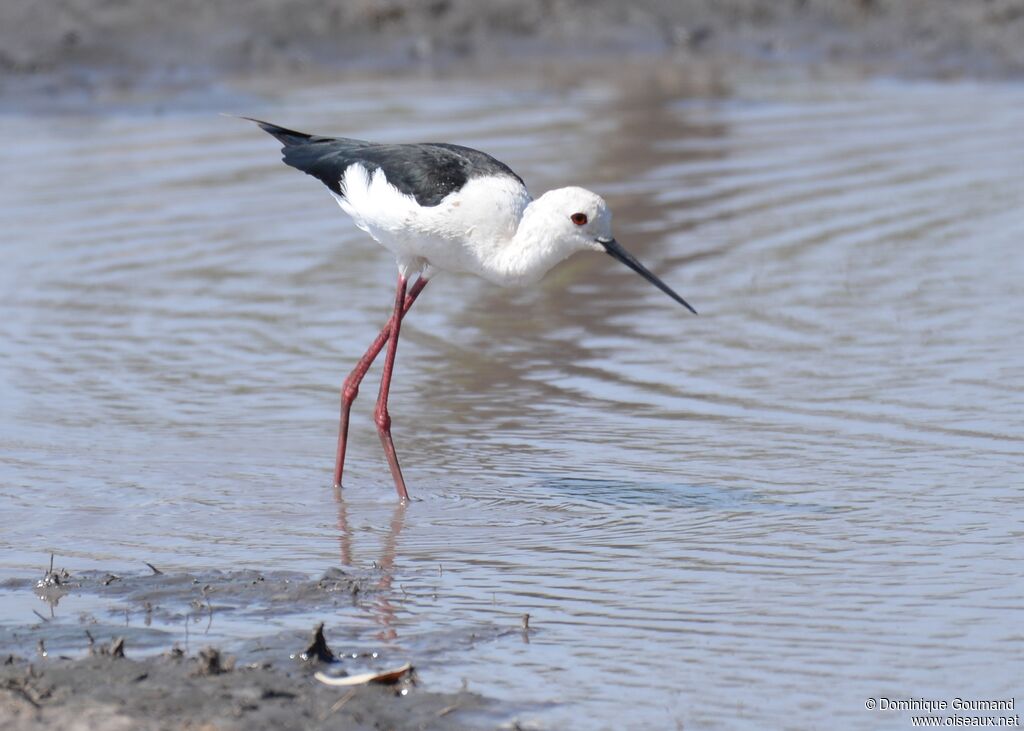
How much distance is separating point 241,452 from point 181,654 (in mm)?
2097

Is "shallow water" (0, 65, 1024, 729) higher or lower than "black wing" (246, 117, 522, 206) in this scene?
lower

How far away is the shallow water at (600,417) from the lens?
4332 millimetres

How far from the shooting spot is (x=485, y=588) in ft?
15.5

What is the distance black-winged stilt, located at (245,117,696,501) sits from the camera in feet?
17.9

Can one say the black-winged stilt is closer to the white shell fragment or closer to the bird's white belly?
the bird's white belly

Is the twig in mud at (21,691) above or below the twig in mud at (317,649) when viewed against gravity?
below

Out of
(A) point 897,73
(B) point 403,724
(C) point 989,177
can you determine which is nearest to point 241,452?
(B) point 403,724

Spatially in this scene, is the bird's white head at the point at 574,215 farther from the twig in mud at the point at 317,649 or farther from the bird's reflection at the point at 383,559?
the twig in mud at the point at 317,649

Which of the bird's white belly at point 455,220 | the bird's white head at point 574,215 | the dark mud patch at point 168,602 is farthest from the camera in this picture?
the bird's white belly at point 455,220

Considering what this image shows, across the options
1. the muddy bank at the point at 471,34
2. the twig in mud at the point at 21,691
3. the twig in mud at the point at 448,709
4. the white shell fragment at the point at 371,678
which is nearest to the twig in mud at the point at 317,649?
the white shell fragment at the point at 371,678

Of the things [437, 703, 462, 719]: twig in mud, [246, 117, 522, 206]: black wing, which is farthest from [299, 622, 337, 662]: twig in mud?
[246, 117, 522, 206]: black wing

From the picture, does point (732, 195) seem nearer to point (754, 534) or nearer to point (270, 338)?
point (270, 338)

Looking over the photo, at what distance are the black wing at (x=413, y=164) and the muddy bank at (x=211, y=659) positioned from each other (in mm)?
1381

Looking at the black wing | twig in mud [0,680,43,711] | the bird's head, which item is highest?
the black wing
